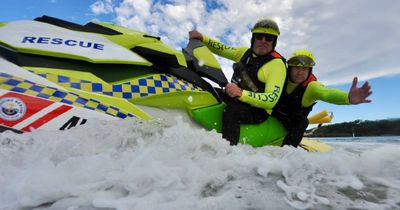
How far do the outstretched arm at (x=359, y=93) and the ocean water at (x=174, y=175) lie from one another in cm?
76

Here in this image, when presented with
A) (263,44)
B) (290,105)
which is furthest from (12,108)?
(290,105)

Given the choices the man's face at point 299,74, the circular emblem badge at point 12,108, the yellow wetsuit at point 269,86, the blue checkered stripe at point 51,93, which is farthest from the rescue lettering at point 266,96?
the circular emblem badge at point 12,108

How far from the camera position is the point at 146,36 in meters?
2.91

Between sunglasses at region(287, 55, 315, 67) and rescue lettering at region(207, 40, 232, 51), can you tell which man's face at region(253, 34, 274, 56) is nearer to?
sunglasses at region(287, 55, 315, 67)

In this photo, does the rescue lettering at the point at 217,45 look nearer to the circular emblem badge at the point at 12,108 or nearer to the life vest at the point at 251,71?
the life vest at the point at 251,71

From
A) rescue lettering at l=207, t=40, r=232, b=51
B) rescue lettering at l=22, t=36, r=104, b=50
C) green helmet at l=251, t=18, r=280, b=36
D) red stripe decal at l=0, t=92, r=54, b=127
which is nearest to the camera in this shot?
red stripe decal at l=0, t=92, r=54, b=127

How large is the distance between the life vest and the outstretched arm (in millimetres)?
600

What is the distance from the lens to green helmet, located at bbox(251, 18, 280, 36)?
3.09 metres

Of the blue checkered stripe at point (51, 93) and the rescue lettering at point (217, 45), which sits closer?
the blue checkered stripe at point (51, 93)

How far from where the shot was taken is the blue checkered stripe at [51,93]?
2.13 metres

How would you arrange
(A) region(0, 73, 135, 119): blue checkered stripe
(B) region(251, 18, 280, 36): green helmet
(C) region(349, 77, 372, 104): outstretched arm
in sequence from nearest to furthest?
1. (A) region(0, 73, 135, 119): blue checkered stripe
2. (C) region(349, 77, 372, 104): outstretched arm
3. (B) region(251, 18, 280, 36): green helmet

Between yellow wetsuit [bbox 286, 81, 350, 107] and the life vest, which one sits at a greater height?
the life vest

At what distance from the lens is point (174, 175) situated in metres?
1.39

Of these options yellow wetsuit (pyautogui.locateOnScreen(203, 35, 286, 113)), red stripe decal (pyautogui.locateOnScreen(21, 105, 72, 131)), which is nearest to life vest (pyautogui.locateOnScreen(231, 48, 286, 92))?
yellow wetsuit (pyautogui.locateOnScreen(203, 35, 286, 113))
